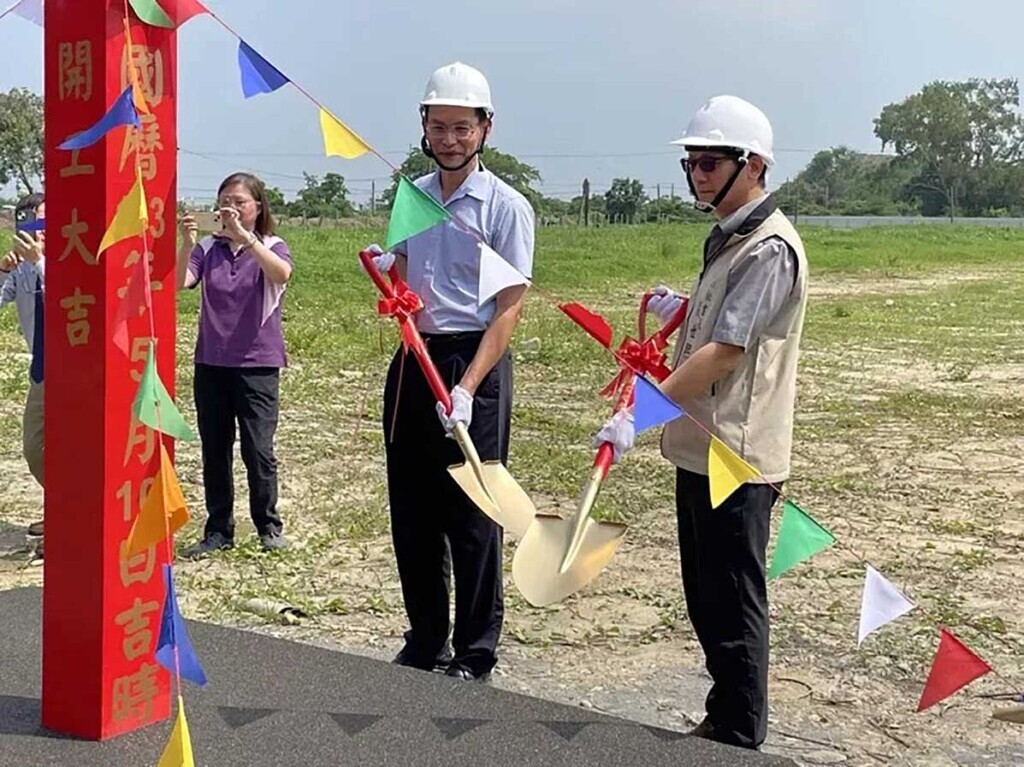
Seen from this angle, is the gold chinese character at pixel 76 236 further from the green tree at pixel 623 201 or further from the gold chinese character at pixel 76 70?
the green tree at pixel 623 201

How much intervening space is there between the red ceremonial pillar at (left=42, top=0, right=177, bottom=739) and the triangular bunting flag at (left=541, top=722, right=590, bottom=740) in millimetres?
895

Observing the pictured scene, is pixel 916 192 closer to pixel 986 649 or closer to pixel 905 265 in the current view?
pixel 905 265

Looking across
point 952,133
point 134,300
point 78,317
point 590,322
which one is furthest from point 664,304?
point 952,133

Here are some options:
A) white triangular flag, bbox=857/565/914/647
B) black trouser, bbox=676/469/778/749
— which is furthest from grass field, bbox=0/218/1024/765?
white triangular flag, bbox=857/565/914/647

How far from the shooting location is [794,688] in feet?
11.9

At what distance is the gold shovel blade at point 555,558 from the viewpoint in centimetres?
270

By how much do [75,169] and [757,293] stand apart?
1.40 m

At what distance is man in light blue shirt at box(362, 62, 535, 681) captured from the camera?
3.04 meters

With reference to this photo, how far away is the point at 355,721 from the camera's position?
2846 millimetres

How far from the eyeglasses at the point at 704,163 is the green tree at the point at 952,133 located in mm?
62688

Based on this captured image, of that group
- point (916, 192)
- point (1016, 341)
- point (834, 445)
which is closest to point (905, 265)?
point (1016, 341)

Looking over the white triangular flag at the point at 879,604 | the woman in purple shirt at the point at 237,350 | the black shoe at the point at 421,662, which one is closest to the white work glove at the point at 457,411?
the black shoe at the point at 421,662

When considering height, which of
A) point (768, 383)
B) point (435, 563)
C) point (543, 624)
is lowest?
point (543, 624)

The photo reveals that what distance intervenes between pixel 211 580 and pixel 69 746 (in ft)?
6.00
